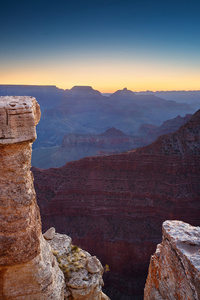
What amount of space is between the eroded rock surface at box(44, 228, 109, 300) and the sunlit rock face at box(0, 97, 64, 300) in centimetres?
178

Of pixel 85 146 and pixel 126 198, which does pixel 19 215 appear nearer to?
pixel 126 198

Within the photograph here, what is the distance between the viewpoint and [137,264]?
22016 millimetres

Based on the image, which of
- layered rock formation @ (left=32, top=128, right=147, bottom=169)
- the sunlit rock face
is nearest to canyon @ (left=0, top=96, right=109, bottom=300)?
the sunlit rock face

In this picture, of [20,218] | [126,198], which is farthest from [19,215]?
[126,198]

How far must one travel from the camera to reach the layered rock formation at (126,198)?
22609mm

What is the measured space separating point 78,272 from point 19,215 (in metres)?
4.96

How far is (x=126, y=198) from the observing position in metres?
25.7

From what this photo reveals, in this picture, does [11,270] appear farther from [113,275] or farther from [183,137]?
[183,137]

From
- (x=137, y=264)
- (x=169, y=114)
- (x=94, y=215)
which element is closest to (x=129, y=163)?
(x=94, y=215)

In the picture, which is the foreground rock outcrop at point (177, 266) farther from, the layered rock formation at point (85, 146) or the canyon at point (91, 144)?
the layered rock formation at point (85, 146)

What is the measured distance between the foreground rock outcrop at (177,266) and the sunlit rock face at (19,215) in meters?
3.94

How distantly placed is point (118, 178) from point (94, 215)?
5855 mm

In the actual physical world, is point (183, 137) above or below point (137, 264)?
above

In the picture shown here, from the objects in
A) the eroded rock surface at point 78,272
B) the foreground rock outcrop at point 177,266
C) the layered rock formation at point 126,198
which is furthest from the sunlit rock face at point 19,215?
the layered rock formation at point 126,198
